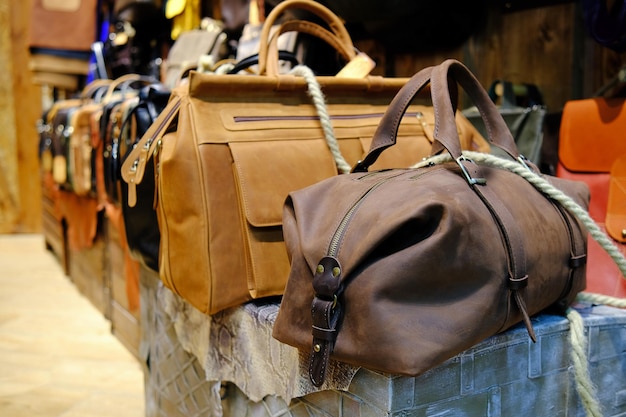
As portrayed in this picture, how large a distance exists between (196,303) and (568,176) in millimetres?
807

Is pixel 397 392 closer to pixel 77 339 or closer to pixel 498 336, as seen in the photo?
pixel 498 336

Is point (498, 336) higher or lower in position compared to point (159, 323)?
higher

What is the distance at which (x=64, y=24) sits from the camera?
3797 millimetres

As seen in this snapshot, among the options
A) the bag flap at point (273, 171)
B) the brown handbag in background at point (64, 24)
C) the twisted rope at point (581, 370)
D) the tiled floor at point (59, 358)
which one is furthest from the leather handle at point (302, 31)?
the brown handbag in background at point (64, 24)

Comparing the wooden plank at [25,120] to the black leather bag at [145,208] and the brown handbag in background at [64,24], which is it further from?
the black leather bag at [145,208]

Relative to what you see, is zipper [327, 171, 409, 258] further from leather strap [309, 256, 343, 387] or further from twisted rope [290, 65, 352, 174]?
twisted rope [290, 65, 352, 174]

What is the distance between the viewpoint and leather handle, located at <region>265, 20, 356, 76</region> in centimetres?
120

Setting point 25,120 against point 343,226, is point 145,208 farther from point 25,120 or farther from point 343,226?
point 25,120

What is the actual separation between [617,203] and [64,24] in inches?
Answer: 139

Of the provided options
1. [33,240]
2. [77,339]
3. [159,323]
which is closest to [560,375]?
[159,323]

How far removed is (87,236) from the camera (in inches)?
104

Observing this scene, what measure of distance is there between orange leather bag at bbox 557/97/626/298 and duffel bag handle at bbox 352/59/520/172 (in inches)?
14.2

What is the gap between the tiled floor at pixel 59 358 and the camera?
5.92 feet

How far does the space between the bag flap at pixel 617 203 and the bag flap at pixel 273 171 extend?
1.73 ft
